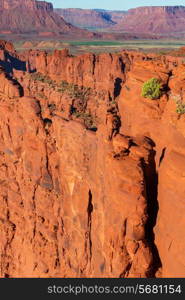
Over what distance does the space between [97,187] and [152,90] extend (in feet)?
28.2

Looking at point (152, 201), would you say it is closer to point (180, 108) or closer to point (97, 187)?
point (97, 187)

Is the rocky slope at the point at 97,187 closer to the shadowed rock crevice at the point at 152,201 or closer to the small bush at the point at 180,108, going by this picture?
the shadowed rock crevice at the point at 152,201

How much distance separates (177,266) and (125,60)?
77.8 meters

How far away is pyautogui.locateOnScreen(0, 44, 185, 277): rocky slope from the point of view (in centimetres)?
2388

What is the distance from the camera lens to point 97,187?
2759cm

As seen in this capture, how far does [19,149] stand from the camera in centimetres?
3834

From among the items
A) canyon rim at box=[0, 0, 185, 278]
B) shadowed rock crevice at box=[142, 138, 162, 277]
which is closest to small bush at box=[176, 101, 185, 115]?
canyon rim at box=[0, 0, 185, 278]

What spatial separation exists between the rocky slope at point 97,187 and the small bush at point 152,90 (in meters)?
0.46

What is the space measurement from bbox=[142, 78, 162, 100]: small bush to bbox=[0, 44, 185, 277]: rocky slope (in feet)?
1.52

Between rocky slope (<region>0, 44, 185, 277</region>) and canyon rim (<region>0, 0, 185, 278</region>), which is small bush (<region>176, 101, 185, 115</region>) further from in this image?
rocky slope (<region>0, 44, 185, 277</region>)

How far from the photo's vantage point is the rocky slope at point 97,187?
2388cm

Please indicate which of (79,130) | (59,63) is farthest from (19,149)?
(59,63)

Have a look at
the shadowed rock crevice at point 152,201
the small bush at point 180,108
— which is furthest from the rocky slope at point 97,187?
the small bush at point 180,108

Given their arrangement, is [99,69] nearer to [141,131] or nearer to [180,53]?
[180,53]
